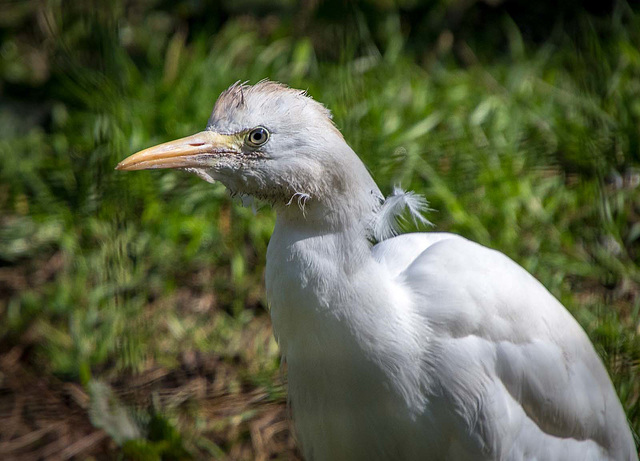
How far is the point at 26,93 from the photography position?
11.9 feet

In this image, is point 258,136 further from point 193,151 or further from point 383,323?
point 383,323

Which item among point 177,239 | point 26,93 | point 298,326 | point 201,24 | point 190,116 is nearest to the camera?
point 298,326

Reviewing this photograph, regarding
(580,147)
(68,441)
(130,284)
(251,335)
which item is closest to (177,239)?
(130,284)

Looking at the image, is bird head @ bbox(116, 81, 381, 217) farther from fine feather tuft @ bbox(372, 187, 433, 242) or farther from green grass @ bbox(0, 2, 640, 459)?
green grass @ bbox(0, 2, 640, 459)

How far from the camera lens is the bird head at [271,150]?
4.91ft

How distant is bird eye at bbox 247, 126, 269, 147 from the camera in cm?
151

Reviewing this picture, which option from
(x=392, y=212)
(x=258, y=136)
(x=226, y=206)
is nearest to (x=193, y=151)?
(x=258, y=136)

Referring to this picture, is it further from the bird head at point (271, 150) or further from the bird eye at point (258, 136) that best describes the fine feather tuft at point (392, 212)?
the bird eye at point (258, 136)

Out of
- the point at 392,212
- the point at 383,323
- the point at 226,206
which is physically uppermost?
the point at 226,206

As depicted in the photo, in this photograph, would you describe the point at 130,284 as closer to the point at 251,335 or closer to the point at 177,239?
the point at 177,239

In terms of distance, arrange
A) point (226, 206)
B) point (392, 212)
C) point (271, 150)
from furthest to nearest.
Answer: point (226, 206)
point (392, 212)
point (271, 150)

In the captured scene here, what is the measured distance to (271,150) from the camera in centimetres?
150

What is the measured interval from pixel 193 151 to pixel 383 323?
1.71 feet

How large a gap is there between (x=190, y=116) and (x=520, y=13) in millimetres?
1877
